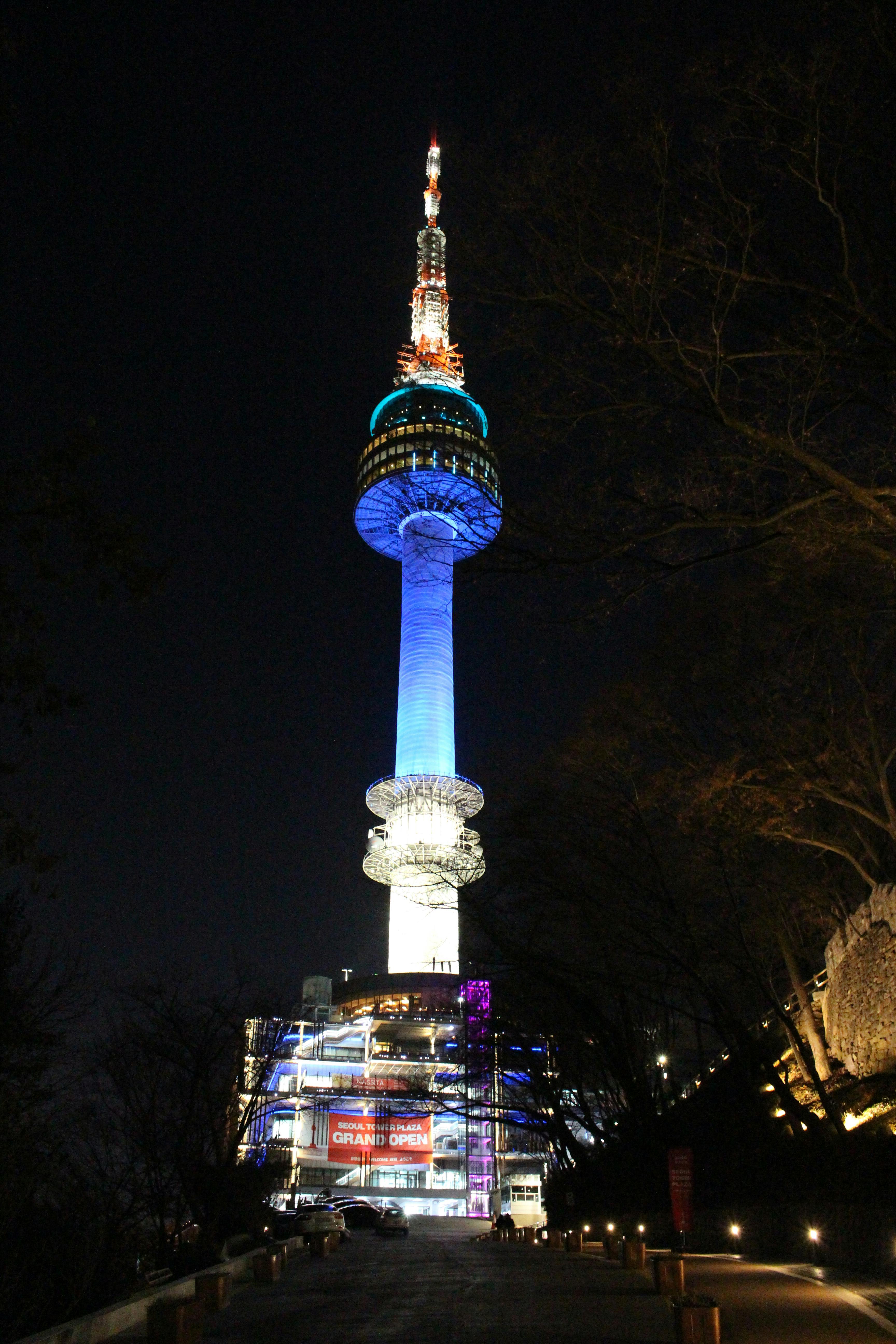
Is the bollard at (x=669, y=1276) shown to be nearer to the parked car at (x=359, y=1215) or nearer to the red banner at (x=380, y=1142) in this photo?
the parked car at (x=359, y=1215)

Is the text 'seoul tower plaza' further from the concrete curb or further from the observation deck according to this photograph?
the concrete curb

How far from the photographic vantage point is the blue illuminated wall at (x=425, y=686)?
342 feet

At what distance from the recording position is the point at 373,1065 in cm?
10106

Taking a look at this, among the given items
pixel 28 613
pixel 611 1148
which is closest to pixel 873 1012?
→ pixel 611 1148

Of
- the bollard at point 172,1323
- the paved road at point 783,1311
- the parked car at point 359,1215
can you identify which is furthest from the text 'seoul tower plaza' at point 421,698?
the bollard at point 172,1323

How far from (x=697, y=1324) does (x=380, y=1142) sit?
8601cm

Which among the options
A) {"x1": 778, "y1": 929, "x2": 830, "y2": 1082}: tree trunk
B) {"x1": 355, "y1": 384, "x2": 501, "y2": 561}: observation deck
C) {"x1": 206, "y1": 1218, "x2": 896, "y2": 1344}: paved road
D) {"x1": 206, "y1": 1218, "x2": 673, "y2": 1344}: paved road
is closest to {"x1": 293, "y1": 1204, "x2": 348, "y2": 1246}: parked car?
{"x1": 206, "y1": 1218, "x2": 673, "y2": 1344}: paved road

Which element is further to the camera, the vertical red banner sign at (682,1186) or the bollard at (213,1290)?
the vertical red banner sign at (682,1186)

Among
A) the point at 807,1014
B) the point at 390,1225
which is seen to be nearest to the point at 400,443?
the point at 390,1225

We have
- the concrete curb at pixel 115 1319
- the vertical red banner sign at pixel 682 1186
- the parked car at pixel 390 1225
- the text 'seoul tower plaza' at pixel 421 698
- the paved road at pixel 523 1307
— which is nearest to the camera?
the concrete curb at pixel 115 1319

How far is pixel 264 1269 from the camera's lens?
1925 cm

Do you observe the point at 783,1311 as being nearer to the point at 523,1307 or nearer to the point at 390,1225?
A: the point at 523,1307

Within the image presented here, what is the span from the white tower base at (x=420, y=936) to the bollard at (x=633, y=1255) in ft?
280

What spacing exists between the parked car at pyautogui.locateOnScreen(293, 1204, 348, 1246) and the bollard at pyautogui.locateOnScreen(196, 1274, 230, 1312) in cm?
1530
